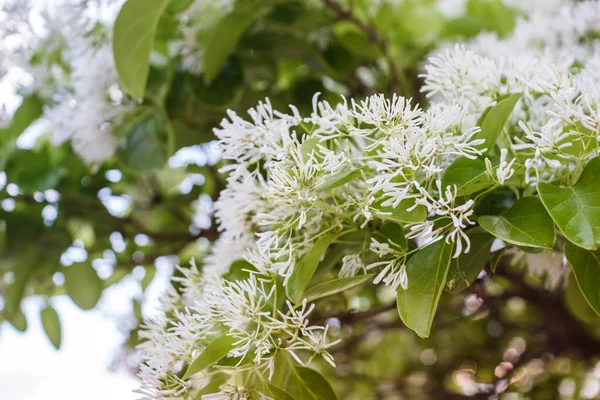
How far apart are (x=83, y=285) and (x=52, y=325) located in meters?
0.10

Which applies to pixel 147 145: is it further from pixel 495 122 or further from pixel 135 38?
pixel 495 122

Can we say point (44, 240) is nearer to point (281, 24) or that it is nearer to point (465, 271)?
point (281, 24)

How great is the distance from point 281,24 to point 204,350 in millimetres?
398

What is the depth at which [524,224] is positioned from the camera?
281 mm

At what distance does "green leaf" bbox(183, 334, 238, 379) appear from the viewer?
29cm

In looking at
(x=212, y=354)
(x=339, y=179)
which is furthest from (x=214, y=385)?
(x=339, y=179)

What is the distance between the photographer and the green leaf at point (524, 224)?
0.88 ft

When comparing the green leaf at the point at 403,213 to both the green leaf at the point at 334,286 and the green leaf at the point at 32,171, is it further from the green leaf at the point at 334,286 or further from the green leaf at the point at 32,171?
the green leaf at the point at 32,171

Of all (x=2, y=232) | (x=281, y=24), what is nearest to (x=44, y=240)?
(x=2, y=232)

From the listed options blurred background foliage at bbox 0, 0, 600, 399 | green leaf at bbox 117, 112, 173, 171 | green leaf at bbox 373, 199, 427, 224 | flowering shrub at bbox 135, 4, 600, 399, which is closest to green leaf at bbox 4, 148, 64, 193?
blurred background foliage at bbox 0, 0, 600, 399

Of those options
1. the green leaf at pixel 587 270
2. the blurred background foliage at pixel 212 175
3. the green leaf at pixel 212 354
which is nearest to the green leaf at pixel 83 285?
the blurred background foliage at pixel 212 175

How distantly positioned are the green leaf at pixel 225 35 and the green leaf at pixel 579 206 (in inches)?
13.0

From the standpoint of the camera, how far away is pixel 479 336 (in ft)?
2.54

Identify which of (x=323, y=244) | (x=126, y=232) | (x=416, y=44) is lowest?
(x=126, y=232)
